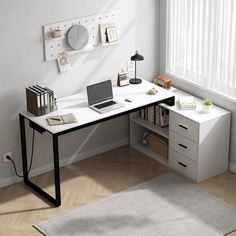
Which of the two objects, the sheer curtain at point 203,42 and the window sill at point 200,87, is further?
the window sill at point 200,87

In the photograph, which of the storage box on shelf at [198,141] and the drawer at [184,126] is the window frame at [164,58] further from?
the drawer at [184,126]

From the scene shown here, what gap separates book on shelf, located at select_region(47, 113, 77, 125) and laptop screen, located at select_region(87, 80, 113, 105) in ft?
1.02

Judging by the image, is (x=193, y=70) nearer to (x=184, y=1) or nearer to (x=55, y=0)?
(x=184, y=1)

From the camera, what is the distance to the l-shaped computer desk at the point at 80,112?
5.42m

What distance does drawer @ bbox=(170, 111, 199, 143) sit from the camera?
18.8 feet

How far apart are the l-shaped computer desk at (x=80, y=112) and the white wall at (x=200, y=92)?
0.99 ft

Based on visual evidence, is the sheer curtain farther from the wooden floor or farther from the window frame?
the wooden floor

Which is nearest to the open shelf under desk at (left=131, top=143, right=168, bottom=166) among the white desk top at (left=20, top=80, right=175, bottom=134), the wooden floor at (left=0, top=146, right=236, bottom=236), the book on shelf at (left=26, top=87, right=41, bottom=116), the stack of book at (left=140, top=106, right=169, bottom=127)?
the wooden floor at (left=0, top=146, right=236, bottom=236)

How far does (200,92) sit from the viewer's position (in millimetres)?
6164

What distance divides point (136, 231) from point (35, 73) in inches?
64.4

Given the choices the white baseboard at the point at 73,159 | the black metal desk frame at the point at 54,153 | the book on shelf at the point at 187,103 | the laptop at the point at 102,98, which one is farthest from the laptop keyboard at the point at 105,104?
the white baseboard at the point at 73,159

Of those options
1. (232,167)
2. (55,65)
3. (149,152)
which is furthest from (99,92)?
(232,167)

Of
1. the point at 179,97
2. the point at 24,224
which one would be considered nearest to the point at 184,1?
the point at 179,97

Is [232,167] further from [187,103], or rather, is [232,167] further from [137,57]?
[137,57]
